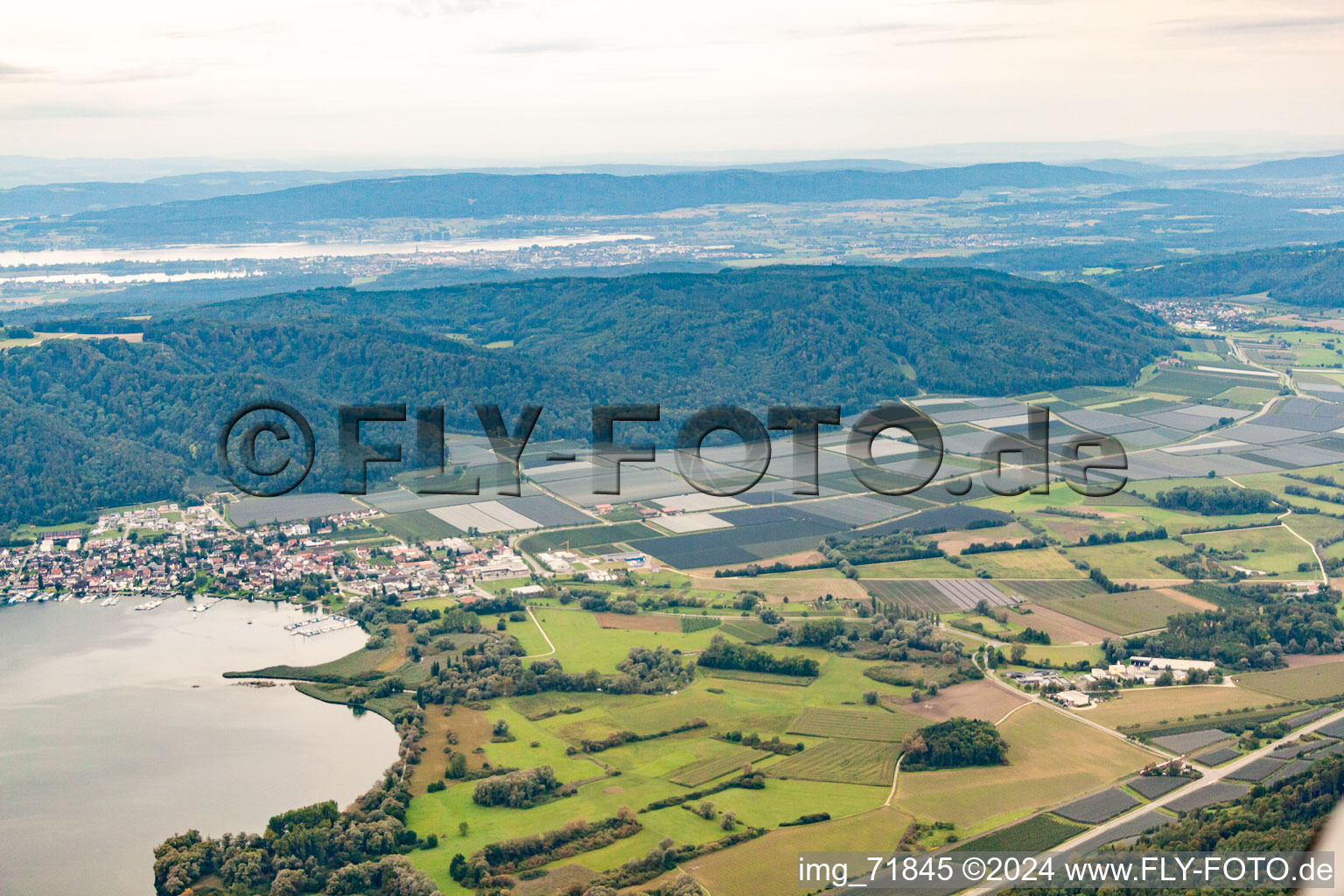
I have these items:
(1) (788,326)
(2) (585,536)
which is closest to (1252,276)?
(1) (788,326)

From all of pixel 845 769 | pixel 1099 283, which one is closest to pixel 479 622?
pixel 845 769

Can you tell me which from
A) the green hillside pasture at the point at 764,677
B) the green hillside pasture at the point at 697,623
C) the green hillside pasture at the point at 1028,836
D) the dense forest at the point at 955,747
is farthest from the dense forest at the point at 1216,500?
the green hillside pasture at the point at 1028,836

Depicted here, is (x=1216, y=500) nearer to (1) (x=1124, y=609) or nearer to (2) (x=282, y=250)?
(1) (x=1124, y=609)

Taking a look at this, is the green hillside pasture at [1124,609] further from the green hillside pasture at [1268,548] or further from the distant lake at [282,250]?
the distant lake at [282,250]

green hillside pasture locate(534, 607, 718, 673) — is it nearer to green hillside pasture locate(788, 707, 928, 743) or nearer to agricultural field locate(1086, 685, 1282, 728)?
green hillside pasture locate(788, 707, 928, 743)

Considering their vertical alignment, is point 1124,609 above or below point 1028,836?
above

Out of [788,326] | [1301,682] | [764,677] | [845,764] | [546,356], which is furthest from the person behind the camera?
[788,326]

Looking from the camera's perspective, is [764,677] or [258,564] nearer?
[764,677]
